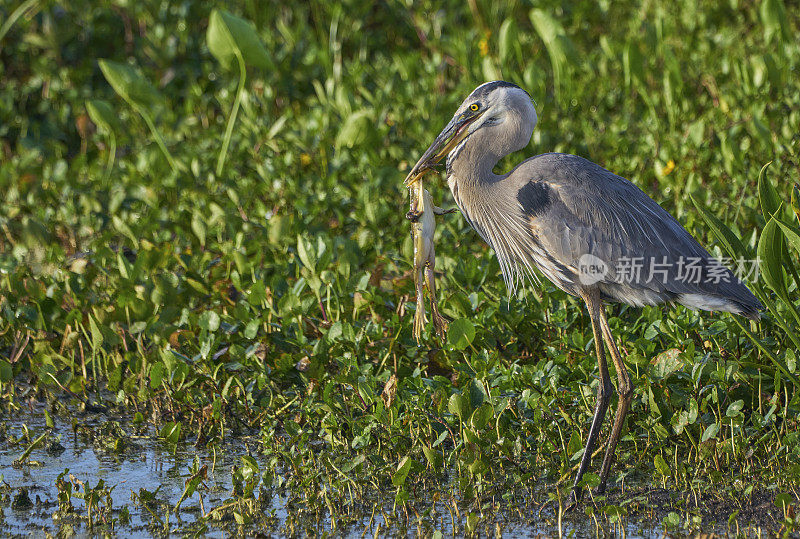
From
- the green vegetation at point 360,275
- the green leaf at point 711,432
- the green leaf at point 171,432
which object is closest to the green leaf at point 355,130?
the green vegetation at point 360,275

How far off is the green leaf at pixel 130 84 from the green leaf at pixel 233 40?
17.7 inches

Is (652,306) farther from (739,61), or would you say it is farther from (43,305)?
(739,61)

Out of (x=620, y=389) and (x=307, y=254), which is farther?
(x=307, y=254)

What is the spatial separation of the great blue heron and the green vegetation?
0.47ft

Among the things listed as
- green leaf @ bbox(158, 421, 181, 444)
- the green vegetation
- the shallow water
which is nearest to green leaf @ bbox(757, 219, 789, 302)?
the green vegetation

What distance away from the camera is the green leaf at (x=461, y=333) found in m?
3.44

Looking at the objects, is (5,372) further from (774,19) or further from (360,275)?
(774,19)

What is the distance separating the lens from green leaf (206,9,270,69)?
5312 mm

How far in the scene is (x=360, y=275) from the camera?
4117 mm

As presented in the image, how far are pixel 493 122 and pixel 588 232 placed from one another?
52cm

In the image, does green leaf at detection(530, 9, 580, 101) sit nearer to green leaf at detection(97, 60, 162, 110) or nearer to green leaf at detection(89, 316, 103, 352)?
green leaf at detection(97, 60, 162, 110)

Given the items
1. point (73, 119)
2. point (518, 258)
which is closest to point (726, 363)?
point (518, 258)

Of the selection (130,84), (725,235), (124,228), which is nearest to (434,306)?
(725,235)

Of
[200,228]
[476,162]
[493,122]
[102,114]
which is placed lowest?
[200,228]
